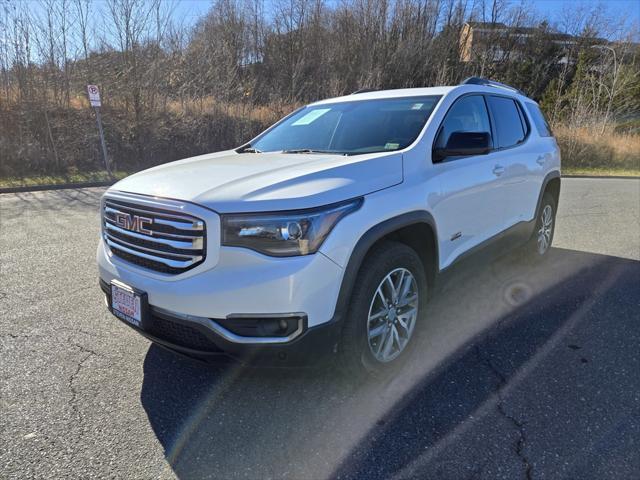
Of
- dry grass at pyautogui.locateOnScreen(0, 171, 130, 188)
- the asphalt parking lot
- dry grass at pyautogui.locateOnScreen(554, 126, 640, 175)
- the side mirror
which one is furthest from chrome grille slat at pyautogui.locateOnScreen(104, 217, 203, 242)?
dry grass at pyautogui.locateOnScreen(554, 126, 640, 175)

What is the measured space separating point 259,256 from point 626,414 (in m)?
2.24

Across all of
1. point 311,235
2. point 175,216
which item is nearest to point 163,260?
point 175,216

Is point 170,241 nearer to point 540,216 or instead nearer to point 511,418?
point 511,418

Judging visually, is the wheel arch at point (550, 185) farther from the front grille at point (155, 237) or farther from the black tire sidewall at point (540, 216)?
the front grille at point (155, 237)

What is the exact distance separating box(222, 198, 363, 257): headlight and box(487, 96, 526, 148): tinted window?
2.58m

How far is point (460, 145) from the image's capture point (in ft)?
10.4

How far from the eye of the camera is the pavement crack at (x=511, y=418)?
216 centimetres

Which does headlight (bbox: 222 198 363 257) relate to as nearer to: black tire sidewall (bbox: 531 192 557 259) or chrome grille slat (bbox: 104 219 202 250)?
→ chrome grille slat (bbox: 104 219 202 250)

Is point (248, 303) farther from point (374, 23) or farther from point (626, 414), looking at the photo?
point (374, 23)

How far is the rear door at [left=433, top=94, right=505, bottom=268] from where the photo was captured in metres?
3.19

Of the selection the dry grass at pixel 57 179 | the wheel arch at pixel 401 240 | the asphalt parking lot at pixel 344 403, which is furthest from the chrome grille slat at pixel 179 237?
the dry grass at pixel 57 179

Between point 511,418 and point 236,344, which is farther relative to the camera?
point 511,418

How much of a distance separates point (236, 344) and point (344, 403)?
0.81 m

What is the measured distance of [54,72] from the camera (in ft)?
51.8
